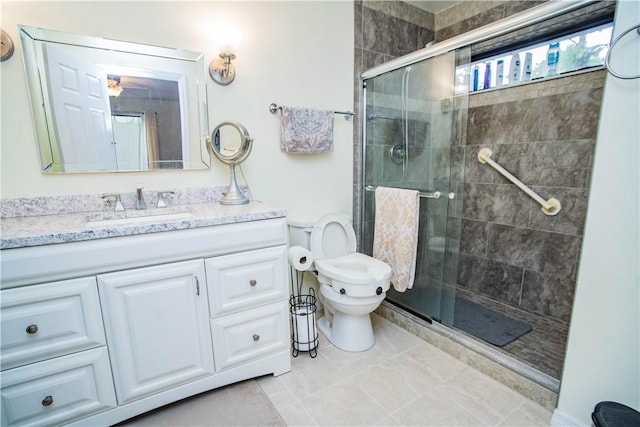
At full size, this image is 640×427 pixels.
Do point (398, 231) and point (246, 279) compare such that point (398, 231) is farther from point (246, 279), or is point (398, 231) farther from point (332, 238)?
point (246, 279)

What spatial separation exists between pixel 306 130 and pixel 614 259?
162 cm

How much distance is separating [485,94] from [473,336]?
5.81ft

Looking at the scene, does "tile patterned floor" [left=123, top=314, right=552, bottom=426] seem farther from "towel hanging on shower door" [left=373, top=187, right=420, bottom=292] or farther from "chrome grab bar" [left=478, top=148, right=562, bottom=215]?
"chrome grab bar" [left=478, top=148, right=562, bottom=215]

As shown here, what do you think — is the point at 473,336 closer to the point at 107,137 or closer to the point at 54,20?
the point at 107,137

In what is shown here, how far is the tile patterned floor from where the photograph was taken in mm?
1376

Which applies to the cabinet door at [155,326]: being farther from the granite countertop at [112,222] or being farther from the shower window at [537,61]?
the shower window at [537,61]

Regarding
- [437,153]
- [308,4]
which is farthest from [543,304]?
[308,4]

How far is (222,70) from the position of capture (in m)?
1.75

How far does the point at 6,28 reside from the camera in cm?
133

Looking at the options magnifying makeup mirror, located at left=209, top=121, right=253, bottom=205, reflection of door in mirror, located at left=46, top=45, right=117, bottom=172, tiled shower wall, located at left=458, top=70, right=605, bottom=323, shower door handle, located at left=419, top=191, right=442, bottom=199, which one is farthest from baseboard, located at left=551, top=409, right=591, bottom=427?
reflection of door in mirror, located at left=46, top=45, right=117, bottom=172

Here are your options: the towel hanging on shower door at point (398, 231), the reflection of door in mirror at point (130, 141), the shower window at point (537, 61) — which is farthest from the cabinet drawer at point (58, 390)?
the shower window at point (537, 61)

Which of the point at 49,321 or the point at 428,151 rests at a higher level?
the point at 428,151

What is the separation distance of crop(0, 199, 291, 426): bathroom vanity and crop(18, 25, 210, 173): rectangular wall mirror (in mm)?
316

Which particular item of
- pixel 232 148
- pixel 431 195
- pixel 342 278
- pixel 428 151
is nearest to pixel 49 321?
pixel 232 148
